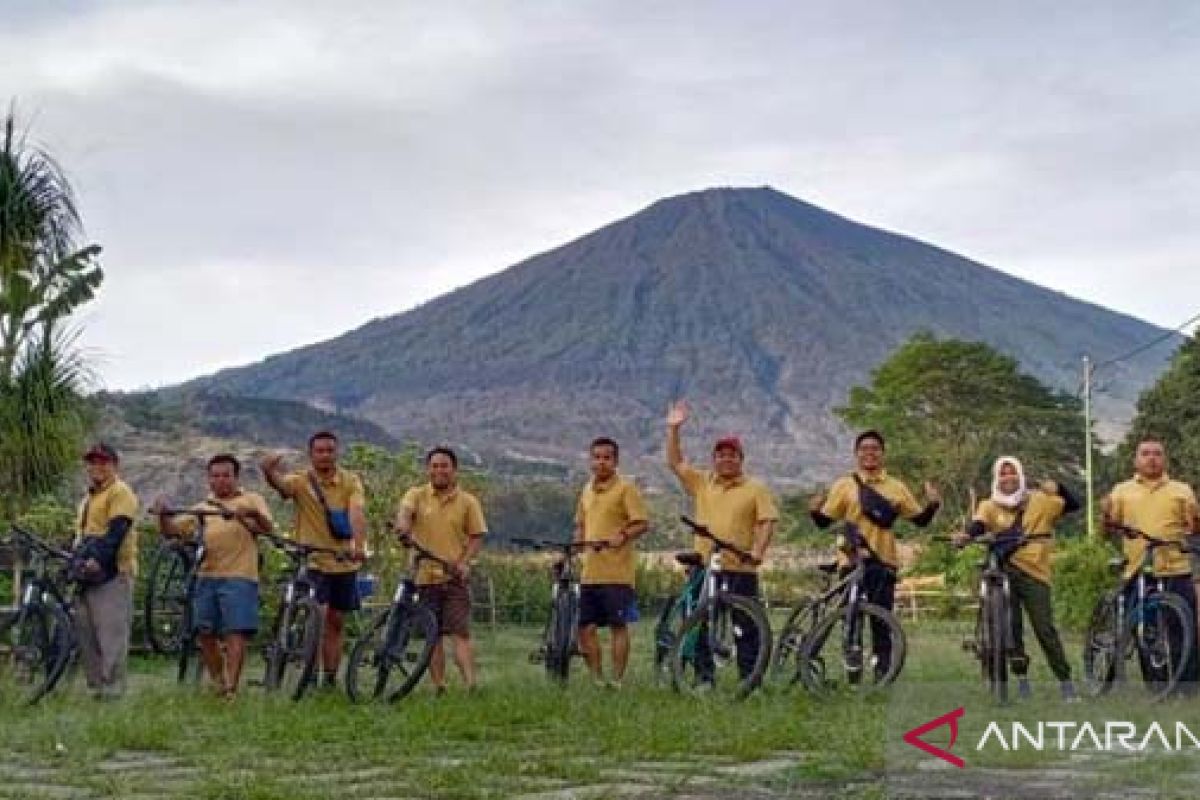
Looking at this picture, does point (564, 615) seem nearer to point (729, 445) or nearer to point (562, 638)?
point (562, 638)

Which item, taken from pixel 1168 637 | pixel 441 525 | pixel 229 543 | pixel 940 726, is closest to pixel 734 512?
pixel 441 525

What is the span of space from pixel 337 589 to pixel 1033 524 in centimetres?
331

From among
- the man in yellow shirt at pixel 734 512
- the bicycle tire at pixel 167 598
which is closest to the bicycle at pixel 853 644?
the man in yellow shirt at pixel 734 512

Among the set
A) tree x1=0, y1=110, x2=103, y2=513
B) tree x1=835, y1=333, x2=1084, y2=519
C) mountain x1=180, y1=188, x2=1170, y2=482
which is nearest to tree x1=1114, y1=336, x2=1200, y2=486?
tree x1=835, y1=333, x2=1084, y2=519

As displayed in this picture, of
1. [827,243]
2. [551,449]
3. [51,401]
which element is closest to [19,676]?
[51,401]

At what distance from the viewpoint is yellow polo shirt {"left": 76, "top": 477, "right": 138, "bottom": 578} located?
862 cm

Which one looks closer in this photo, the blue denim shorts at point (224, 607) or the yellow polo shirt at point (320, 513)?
the blue denim shorts at point (224, 607)

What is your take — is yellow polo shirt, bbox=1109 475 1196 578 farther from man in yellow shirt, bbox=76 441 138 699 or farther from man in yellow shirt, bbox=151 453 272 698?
man in yellow shirt, bbox=76 441 138 699

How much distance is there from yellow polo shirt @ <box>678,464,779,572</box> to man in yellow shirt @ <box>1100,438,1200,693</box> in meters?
1.61

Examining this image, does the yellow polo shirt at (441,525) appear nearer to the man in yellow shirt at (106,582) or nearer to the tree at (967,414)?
the man in yellow shirt at (106,582)

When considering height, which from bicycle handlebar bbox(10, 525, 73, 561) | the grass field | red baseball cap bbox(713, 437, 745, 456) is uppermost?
red baseball cap bbox(713, 437, 745, 456)

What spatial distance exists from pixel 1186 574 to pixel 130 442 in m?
49.6

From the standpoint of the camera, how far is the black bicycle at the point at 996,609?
26.0ft

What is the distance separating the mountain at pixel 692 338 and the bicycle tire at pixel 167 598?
9357 centimetres
